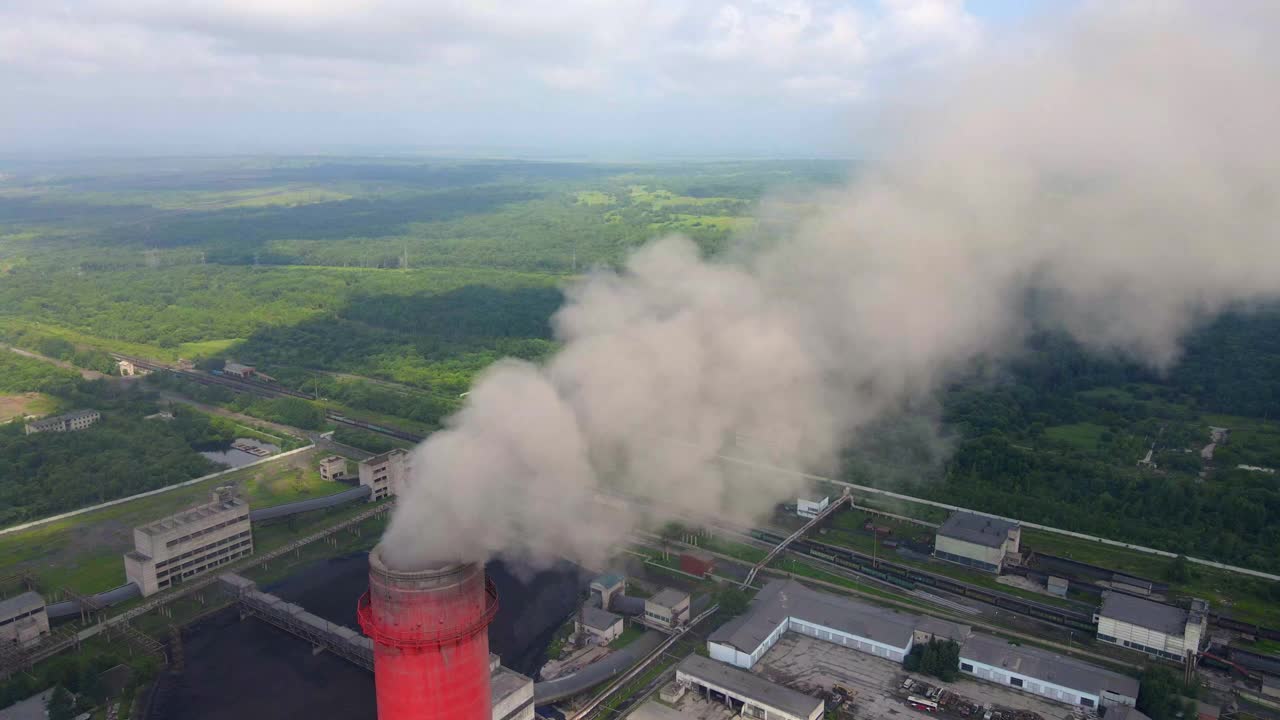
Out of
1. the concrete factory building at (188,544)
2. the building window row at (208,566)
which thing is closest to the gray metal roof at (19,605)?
the concrete factory building at (188,544)

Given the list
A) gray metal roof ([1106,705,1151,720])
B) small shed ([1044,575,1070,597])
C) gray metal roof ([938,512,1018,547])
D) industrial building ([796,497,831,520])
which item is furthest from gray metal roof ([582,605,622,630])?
small shed ([1044,575,1070,597])

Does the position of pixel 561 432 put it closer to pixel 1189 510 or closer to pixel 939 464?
pixel 939 464

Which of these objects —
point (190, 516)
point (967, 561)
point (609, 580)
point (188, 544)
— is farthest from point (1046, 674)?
point (190, 516)

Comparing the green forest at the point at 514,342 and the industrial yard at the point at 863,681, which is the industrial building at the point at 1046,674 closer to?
the industrial yard at the point at 863,681

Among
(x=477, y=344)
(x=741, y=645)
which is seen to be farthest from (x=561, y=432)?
(x=477, y=344)

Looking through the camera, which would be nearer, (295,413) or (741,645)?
(741,645)

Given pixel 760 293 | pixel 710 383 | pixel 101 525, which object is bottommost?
pixel 101 525
